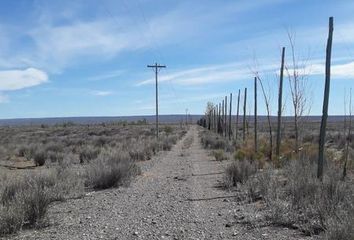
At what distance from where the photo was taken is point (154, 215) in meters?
11.9

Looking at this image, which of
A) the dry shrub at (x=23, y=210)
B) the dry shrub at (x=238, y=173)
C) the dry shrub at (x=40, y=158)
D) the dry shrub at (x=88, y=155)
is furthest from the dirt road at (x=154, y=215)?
the dry shrub at (x=40, y=158)

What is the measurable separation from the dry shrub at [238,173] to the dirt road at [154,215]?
0.52m

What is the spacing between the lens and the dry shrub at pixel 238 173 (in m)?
17.2

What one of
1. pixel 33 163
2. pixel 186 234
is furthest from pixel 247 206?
pixel 33 163

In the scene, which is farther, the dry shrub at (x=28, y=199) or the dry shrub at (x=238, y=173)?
the dry shrub at (x=238, y=173)

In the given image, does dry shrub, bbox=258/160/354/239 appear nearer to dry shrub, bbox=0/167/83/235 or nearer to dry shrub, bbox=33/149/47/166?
dry shrub, bbox=0/167/83/235

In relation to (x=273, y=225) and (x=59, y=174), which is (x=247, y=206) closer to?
(x=273, y=225)

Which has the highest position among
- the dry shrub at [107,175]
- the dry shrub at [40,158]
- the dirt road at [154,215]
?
the dry shrub at [107,175]

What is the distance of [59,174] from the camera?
58.0 feet

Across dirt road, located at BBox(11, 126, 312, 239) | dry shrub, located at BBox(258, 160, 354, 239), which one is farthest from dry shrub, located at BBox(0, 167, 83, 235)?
dry shrub, located at BBox(258, 160, 354, 239)

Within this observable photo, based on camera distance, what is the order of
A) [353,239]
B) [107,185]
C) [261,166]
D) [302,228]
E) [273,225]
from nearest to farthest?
1. [353,239]
2. [302,228]
3. [273,225]
4. [107,185]
5. [261,166]

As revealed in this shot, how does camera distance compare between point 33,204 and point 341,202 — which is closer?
point 341,202

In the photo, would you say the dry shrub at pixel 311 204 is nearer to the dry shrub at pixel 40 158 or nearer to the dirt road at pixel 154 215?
the dirt road at pixel 154 215

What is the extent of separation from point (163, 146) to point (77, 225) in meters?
31.0
